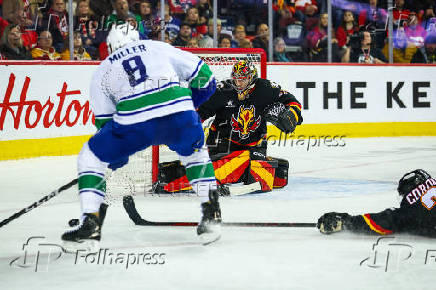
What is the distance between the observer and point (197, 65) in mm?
4055

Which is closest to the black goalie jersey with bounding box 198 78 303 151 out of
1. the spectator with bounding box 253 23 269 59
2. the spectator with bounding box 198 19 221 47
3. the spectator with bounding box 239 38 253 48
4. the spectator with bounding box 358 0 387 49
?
the spectator with bounding box 198 19 221 47

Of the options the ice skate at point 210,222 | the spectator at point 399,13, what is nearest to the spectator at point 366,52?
the spectator at point 399,13

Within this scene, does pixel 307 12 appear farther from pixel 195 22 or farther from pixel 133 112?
pixel 133 112

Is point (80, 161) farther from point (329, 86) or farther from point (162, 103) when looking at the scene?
point (329, 86)

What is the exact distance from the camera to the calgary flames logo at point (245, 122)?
20.4 ft

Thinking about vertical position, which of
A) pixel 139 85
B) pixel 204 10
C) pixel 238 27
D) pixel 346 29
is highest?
pixel 139 85

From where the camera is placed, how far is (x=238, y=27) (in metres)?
10.3

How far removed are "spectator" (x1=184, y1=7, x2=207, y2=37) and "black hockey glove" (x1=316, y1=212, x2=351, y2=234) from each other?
5997 mm

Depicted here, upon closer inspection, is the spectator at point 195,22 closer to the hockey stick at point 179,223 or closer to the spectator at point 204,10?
the spectator at point 204,10

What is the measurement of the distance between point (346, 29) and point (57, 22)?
4333 millimetres

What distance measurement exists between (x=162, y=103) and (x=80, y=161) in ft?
1.57

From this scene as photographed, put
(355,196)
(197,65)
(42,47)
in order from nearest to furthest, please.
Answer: (197,65), (355,196), (42,47)

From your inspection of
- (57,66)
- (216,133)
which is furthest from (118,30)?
(57,66)

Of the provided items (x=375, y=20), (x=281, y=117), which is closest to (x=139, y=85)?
(x=281, y=117)
